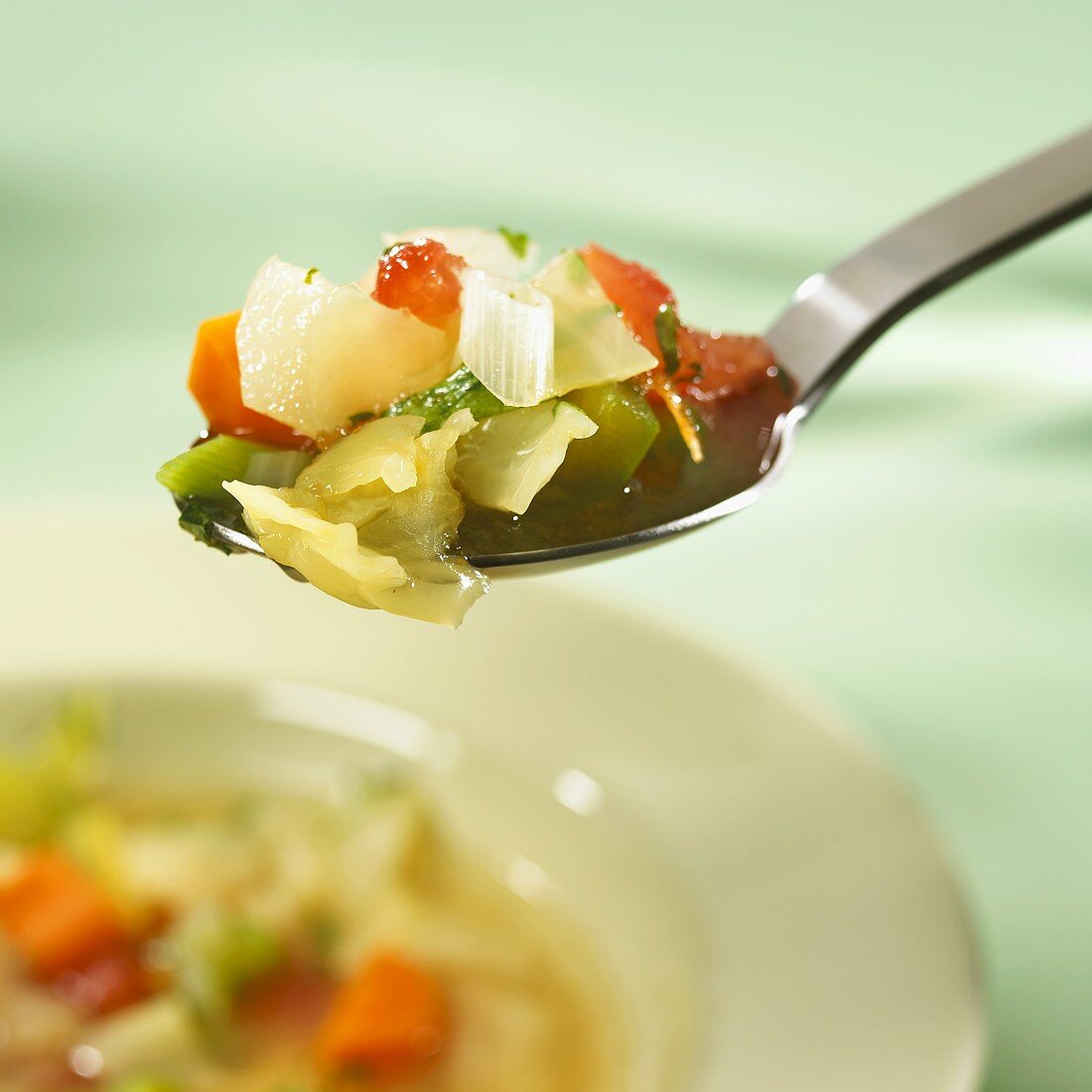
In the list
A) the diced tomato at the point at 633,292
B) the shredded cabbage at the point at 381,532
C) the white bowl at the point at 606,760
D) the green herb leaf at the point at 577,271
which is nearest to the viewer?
the shredded cabbage at the point at 381,532

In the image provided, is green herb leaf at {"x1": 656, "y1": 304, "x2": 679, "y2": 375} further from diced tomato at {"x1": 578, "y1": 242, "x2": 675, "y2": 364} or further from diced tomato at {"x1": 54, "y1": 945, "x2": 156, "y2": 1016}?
diced tomato at {"x1": 54, "y1": 945, "x2": 156, "y2": 1016}

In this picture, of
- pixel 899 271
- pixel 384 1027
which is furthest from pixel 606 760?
pixel 899 271

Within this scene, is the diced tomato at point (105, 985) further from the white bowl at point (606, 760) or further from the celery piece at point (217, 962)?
the white bowl at point (606, 760)

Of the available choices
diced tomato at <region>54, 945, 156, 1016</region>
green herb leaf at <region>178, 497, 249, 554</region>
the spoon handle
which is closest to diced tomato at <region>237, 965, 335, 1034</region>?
diced tomato at <region>54, 945, 156, 1016</region>

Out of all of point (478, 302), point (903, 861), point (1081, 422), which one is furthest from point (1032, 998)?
point (1081, 422)

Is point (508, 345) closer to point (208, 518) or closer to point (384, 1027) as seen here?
point (208, 518)

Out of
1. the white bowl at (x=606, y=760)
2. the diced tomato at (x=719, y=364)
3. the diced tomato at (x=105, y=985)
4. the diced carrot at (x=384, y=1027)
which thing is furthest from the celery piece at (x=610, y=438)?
the diced tomato at (x=105, y=985)
